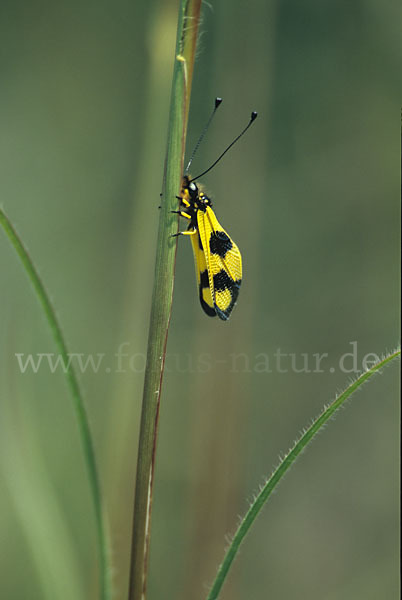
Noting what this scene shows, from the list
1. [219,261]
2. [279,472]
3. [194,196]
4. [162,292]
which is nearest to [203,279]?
[219,261]

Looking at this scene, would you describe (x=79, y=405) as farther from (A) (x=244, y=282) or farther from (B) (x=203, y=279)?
(A) (x=244, y=282)

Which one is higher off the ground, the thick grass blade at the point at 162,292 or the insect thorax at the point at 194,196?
the insect thorax at the point at 194,196

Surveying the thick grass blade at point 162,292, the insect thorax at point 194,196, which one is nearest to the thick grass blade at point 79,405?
the thick grass blade at point 162,292

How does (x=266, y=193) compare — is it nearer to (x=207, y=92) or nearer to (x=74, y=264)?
(x=207, y=92)

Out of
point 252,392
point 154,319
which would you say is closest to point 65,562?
point 154,319

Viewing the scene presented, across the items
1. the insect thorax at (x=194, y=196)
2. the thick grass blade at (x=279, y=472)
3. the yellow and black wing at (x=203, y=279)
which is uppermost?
the insect thorax at (x=194, y=196)

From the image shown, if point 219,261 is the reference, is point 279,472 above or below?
below

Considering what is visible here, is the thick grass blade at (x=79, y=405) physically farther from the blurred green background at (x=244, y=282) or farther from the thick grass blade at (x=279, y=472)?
the blurred green background at (x=244, y=282)
